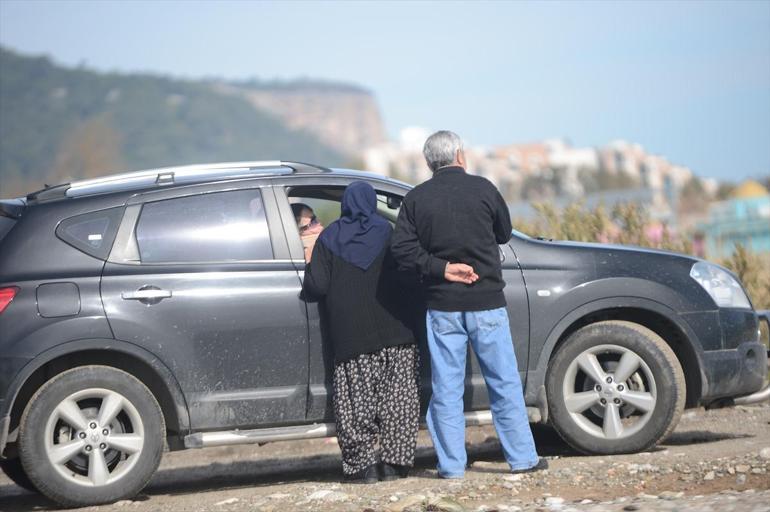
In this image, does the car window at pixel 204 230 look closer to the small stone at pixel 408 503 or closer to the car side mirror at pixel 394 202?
the car side mirror at pixel 394 202

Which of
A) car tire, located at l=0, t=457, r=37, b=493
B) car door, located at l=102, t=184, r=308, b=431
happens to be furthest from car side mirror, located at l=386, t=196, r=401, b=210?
car tire, located at l=0, t=457, r=37, b=493

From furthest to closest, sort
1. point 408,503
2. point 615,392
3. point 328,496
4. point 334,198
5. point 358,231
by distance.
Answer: point 334,198 < point 615,392 < point 358,231 < point 328,496 < point 408,503

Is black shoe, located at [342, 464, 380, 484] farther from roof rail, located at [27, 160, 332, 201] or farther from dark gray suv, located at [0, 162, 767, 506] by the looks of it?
roof rail, located at [27, 160, 332, 201]

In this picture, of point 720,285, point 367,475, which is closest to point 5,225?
point 367,475

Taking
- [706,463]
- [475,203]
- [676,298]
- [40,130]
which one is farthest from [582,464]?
[40,130]

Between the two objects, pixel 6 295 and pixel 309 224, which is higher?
pixel 309 224

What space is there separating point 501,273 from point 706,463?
1.52 metres

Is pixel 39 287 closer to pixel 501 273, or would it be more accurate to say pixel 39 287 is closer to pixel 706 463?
pixel 501 273

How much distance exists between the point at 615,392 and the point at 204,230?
2.58m

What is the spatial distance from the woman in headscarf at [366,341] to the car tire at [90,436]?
107cm

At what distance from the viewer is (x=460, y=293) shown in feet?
21.2

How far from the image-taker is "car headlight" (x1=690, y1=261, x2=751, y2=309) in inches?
282

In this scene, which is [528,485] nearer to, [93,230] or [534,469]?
[534,469]

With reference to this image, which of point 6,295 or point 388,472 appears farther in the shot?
point 388,472
